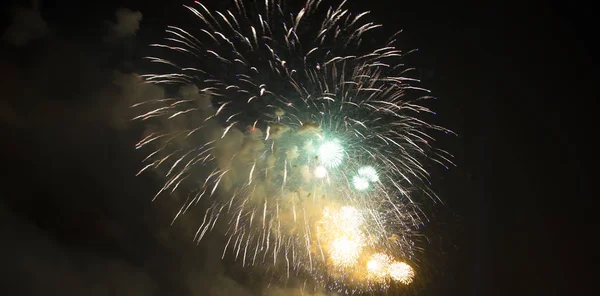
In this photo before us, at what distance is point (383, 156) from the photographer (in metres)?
13.6

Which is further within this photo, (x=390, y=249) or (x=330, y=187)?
(x=390, y=249)

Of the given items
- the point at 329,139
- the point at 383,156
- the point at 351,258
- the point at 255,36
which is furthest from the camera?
the point at 351,258

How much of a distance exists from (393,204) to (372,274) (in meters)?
3.15

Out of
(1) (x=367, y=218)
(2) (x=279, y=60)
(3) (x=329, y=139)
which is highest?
(2) (x=279, y=60)

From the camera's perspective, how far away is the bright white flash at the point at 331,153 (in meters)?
12.6

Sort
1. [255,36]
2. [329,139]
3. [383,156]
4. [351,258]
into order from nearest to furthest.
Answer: [255,36] < [329,139] < [383,156] < [351,258]

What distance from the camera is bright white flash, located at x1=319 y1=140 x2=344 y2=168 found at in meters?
12.6

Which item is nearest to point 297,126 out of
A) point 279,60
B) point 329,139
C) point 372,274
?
point 329,139

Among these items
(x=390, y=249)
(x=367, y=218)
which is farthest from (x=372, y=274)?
(x=367, y=218)

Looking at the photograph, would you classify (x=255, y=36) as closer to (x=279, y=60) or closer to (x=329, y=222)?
(x=279, y=60)

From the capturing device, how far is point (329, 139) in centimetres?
1266

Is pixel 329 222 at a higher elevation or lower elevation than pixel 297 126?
lower

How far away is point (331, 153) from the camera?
1275 cm

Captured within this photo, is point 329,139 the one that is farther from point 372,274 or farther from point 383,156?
point 372,274
